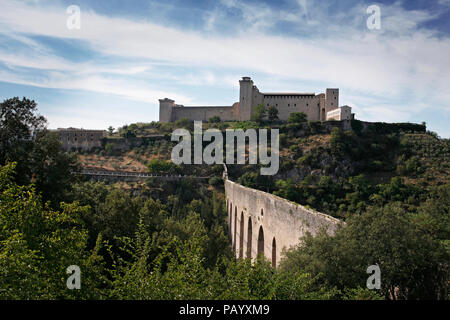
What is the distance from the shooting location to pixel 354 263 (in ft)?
22.6

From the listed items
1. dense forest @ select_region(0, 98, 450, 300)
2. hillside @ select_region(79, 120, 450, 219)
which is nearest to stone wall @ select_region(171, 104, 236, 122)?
hillside @ select_region(79, 120, 450, 219)

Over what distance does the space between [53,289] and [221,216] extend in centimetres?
2881

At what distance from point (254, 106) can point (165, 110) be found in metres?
19.2

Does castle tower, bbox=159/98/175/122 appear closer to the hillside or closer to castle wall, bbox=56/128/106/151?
the hillside

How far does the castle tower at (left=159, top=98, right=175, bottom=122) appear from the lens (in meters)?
73.9

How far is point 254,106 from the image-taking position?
69.3 meters

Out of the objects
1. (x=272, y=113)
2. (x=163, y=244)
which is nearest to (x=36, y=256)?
(x=163, y=244)

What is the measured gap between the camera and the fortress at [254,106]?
65.3m

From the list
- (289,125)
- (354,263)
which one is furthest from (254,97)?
(354,263)

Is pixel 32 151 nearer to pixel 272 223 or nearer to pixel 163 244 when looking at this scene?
pixel 163 244

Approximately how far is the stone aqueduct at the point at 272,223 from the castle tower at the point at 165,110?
52.4 metres

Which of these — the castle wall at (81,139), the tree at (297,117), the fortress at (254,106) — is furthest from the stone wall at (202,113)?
the castle wall at (81,139)

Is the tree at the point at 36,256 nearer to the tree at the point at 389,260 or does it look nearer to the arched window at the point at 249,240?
the tree at the point at 389,260
